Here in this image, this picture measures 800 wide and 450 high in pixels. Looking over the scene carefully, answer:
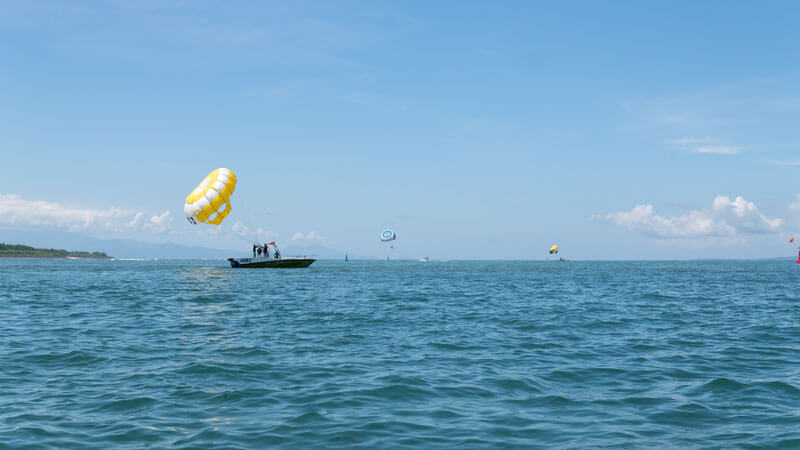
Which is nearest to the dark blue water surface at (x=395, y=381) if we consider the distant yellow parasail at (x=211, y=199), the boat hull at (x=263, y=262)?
the distant yellow parasail at (x=211, y=199)

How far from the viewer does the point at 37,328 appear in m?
22.0

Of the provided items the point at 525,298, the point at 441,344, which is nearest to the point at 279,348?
the point at 441,344

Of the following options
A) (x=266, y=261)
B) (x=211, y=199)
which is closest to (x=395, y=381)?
(x=211, y=199)

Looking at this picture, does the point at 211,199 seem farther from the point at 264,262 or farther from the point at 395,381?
the point at 395,381

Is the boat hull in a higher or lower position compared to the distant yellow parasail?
lower

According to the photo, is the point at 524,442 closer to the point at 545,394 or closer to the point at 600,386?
the point at 545,394

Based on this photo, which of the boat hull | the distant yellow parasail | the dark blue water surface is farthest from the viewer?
the boat hull

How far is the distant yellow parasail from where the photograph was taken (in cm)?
6147

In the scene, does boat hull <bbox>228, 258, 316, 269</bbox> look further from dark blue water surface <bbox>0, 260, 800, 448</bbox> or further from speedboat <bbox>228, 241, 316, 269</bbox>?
dark blue water surface <bbox>0, 260, 800, 448</bbox>

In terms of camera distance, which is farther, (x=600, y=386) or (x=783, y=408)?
(x=600, y=386)

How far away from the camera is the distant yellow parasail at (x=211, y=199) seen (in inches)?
2420

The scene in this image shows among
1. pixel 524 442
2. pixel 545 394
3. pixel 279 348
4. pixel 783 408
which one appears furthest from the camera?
pixel 279 348

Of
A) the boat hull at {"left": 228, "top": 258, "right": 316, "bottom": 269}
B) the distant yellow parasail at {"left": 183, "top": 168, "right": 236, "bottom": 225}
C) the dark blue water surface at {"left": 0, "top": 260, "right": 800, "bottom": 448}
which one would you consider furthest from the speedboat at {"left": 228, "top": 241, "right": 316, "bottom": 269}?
the dark blue water surface at {"left": 0, "top": 260, "right": 800, "bottom": 448}

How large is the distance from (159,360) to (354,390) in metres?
6.44
